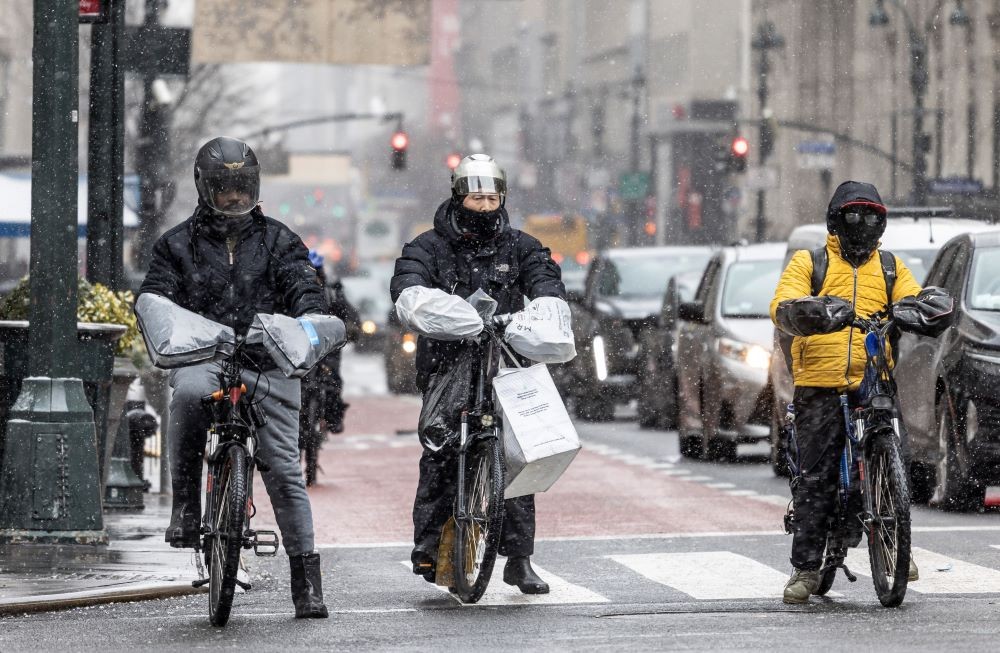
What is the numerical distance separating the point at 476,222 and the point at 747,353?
30.4 ft

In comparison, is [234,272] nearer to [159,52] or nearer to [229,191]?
[229,191]

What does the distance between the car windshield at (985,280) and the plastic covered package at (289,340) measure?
6.21m

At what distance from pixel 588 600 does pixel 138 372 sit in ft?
Answer: 18.6

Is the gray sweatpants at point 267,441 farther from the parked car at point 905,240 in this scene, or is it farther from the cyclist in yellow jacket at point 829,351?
the parked car at point 905,240

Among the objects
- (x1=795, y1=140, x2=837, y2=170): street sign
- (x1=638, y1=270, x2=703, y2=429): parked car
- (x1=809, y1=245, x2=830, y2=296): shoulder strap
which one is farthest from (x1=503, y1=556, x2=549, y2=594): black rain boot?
(x1=795, y1=140, x2=837, y2=170): street sign

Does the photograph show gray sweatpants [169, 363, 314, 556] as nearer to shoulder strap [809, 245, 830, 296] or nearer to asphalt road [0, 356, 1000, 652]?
asphalt road [0, 356, 1000, 652]

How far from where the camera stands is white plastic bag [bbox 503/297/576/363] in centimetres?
919

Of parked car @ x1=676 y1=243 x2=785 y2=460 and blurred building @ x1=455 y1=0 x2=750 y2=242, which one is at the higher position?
blurred building @ x1=455 y1=0 x2=750 y2=242

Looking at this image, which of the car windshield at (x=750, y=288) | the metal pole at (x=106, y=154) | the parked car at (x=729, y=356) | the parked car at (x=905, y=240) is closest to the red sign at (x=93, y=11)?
the metal pole at (x=106, y=154)

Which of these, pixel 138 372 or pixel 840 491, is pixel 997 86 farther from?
pixel 840 491

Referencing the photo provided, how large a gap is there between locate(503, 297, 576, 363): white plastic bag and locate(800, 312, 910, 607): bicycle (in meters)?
1.11

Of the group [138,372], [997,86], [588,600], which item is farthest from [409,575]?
[997,86]

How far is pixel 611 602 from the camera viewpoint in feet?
30.5

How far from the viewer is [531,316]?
30.3 ft
